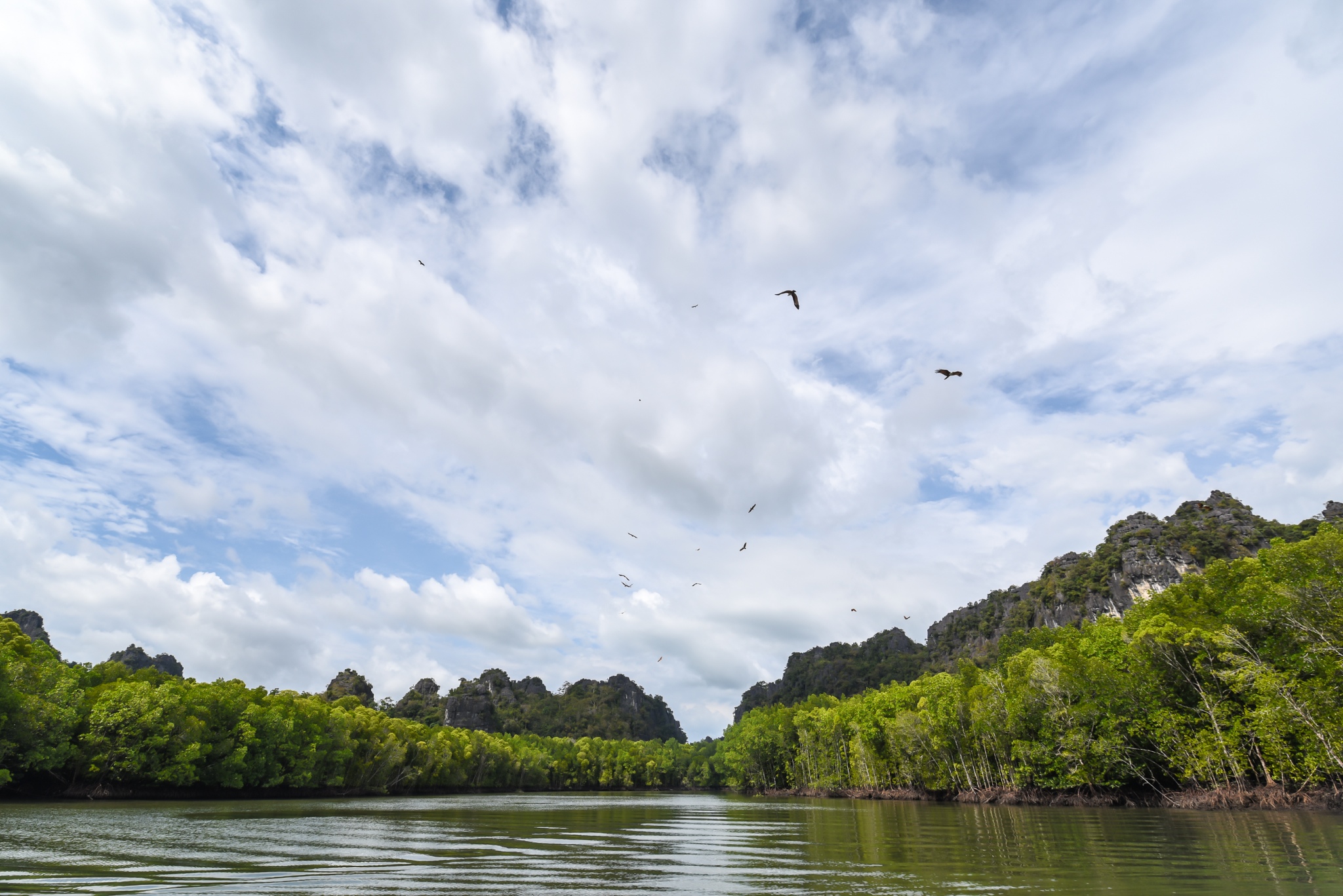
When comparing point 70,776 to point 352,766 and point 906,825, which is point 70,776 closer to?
point 352,766

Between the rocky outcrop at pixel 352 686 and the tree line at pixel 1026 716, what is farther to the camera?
the rocky outcrop at pixel 352 686

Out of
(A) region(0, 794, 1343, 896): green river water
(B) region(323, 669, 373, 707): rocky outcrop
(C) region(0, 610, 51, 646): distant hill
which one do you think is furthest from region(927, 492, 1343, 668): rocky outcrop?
(C) region(0, 610, 51, 646): distant hill

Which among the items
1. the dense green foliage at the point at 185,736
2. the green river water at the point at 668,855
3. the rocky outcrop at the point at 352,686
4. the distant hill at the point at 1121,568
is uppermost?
the distant hill at the point at 1121,568

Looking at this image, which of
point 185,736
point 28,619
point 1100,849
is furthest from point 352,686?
point 1100,849

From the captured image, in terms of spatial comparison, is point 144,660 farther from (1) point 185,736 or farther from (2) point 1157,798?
(2) point 1157,798

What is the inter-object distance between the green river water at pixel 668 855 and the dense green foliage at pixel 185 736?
38.7 ft

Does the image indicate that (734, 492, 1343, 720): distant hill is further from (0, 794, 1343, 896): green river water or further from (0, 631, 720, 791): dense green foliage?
(0, 631, 720, 791): dense green foliage

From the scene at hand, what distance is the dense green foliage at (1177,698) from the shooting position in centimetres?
3300

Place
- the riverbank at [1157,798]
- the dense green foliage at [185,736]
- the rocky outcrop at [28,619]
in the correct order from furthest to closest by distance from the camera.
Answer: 1. the rocky outcrop at [28,619]
2. the dense green foliage at [185,736]
3. the riverbank at [1157,798]

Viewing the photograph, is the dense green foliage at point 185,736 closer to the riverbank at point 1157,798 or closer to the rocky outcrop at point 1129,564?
the riverbank at point 1157,798

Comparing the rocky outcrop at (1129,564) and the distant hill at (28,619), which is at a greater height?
the rocky outcrop at (1129,564)

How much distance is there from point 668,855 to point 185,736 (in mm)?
56868

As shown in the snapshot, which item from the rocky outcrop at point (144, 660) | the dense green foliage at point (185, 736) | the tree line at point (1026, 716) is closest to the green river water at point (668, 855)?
the tree line at point (1026, 716)

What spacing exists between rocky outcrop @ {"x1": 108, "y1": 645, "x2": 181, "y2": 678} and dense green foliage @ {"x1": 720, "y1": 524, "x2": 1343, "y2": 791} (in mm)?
169075
